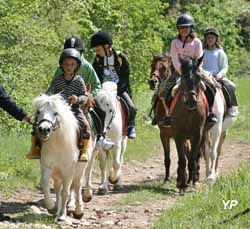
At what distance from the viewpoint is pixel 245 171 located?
10.4 metres

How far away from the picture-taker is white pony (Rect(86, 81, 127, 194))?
1141 cm

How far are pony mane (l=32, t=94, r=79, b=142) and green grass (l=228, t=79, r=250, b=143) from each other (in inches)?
472

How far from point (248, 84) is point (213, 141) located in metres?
28.7

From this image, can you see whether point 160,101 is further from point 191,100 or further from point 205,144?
point 191,100

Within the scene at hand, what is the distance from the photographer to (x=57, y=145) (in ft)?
29.4

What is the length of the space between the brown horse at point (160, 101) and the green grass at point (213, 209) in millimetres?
3818

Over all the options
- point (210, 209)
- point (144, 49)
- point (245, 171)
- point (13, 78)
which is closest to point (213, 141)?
point (245, 171)

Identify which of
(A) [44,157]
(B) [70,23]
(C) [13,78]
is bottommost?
(A) [44,157]

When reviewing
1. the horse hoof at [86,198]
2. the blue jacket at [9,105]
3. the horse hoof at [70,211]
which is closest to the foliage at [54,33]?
the horse hoof at [86,198]

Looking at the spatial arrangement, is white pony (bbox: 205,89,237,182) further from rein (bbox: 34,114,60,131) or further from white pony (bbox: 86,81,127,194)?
rein (bbox: 34,114,60,131)

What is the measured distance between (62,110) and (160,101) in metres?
4.99

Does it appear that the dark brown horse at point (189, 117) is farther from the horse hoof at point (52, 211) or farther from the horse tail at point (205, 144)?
the horse hoof at point (52, 211)

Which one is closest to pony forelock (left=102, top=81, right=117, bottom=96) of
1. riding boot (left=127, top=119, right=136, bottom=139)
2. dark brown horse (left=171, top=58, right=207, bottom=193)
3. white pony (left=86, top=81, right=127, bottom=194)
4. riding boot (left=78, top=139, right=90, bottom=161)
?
white pony (left=86, top=81, right=127, bottom=194)

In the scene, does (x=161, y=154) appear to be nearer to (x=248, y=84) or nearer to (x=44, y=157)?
(x=44, y=157)
